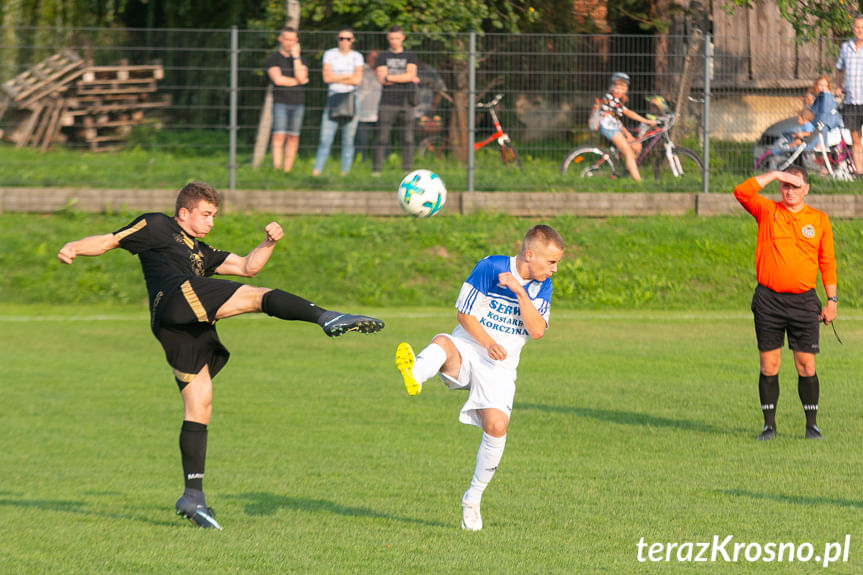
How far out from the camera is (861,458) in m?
8.50

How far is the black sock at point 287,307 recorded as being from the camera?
21.3 feet

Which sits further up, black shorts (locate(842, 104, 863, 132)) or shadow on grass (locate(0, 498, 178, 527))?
black shorts (locate(842, 104, 863, 132))

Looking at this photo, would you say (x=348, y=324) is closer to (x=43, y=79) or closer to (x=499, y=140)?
(x=499, y=140)

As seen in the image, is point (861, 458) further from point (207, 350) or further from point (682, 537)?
point (207, 350)

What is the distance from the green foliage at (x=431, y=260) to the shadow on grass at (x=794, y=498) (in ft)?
29.6

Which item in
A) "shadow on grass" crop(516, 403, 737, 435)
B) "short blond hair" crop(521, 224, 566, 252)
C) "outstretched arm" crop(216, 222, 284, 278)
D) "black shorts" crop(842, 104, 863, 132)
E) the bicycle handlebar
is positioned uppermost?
the bicycle handlebar

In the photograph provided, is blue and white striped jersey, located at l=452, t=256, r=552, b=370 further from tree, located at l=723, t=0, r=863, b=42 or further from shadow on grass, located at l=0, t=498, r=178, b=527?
tree, located at l=723, t=0, r=863, b=42

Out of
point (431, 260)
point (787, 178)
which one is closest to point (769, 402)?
point (787, 178)

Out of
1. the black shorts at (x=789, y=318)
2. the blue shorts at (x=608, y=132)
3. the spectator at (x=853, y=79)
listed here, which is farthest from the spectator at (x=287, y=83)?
the black shorts at (x=789, y=318)

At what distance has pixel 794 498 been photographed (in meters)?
7.33

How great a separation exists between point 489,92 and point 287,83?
116 inches

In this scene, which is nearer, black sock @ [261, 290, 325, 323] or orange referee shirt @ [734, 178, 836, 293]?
black sock @ [261, 290, 325, 323]

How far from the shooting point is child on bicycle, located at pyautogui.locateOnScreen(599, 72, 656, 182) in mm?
17422

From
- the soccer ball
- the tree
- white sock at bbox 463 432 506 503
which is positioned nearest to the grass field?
white sock at bbox 463 432 506 503
